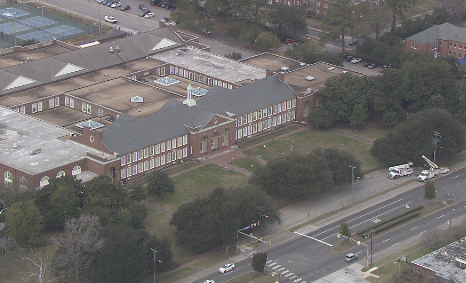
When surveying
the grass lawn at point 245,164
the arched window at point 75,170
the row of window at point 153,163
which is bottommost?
the grass lawn at point 245,164

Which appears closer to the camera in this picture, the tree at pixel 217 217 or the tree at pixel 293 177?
the tree at pixel 217 217

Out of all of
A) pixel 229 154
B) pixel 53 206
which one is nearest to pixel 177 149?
pixel 229 154

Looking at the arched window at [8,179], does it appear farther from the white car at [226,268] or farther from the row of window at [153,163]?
the white car at [226,268]

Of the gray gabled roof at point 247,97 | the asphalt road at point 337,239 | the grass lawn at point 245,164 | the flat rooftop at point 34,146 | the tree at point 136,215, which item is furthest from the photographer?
the gray gabled roof at point 247,97

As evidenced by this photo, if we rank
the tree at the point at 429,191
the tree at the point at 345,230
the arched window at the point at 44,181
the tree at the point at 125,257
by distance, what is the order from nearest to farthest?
the tree at the point at 125,257
the tree at the point at 345,230
the arched window at the point at 44,181
the tree at the point at 429,191

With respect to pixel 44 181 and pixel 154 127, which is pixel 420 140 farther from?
pixel 44 181

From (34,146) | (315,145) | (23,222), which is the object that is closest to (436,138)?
(315,145)

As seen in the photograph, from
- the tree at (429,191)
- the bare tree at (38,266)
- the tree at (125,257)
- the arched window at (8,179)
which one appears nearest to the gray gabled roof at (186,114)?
the arched window at (8,179)

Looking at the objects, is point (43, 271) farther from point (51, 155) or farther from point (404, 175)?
point (404, 175)
